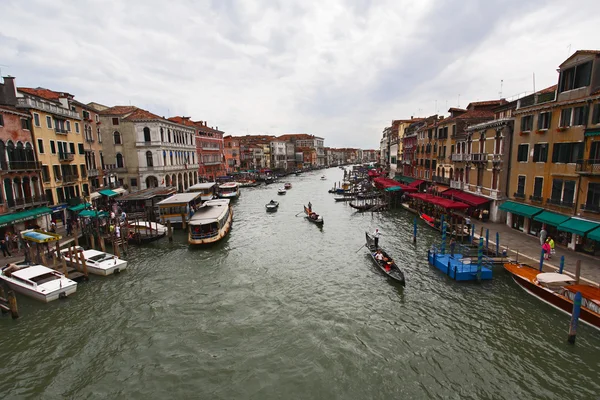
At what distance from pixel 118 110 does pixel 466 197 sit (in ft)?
163

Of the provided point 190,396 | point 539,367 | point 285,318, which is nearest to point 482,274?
point 539,367

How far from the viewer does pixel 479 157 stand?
31219 millimetres

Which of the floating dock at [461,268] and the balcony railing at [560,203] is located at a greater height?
the balcony railing at [560,203]

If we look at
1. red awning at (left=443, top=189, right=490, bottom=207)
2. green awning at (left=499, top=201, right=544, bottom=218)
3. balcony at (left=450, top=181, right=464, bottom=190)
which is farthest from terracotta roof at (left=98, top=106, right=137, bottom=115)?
green awning at (left=499, top=201, right=544, bottom=218)

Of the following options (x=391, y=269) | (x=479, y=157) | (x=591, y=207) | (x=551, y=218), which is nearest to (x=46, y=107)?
(x=391, y=269)

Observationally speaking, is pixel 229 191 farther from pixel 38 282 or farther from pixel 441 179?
pixel 38 282

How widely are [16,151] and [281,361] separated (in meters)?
28.3

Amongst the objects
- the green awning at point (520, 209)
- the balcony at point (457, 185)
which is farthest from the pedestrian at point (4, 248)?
the balcony at point (457, 185)

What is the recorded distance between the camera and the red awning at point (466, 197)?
100ft

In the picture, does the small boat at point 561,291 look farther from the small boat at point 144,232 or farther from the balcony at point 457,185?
A: the small boat at point 144,232

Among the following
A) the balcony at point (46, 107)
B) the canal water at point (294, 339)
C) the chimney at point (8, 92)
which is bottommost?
the canal water at point (294, 339)

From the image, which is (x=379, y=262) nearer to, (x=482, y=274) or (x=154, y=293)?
(x=482, y=274)

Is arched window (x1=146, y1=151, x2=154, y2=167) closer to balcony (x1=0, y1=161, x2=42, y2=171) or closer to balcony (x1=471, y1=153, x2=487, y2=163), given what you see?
balcony (x1=0, y1=161, x2=42, y2=171)

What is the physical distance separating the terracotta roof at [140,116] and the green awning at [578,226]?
49397mm
